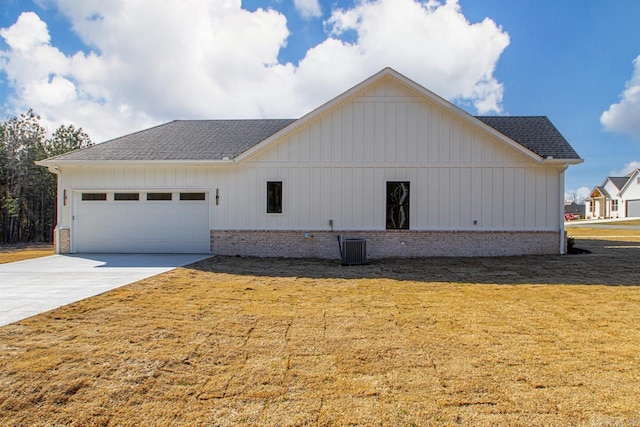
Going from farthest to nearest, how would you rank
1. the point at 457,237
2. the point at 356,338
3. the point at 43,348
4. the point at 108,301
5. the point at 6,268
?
the point at 457,237
the point at 6,268
the point at 108,301
the point at 356,338
the point at 43,348

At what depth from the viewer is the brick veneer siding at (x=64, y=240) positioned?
1180 centimetres

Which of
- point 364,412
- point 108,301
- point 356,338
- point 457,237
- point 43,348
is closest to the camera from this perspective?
point 364,412

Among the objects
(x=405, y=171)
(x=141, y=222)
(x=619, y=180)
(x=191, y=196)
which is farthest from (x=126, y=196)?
(x=619, y=180)

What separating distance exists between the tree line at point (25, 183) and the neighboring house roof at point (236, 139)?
14438 millimetres

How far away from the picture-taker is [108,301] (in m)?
5.67

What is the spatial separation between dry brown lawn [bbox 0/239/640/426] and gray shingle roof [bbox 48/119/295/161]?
6714 millimetres

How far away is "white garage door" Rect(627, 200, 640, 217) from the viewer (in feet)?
127

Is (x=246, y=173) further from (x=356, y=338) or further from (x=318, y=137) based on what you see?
(x=356, y=338)

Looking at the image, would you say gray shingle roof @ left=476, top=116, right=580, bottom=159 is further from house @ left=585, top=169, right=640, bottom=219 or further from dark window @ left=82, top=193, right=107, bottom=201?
house @ left=585, top=169, right=640, bottom=219

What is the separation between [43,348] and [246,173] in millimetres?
8393

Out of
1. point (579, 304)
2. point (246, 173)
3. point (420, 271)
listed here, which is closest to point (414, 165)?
point (420, 271)

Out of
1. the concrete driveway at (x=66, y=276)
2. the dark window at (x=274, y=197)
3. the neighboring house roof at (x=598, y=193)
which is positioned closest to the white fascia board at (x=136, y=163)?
the dark window at (x=274, y=197)

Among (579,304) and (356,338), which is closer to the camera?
(356,338)

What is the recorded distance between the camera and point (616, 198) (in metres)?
43.4
